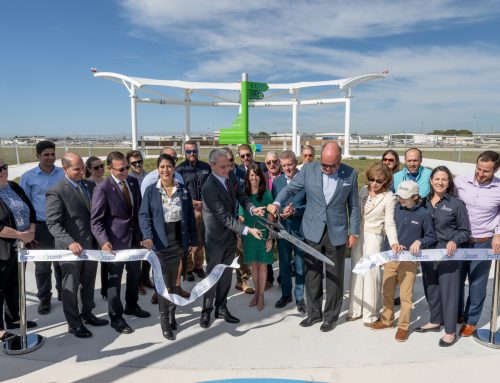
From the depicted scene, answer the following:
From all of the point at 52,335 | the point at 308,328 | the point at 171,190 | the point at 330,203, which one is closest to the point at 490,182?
the point at 330,203

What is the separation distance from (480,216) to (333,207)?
4.83 ft

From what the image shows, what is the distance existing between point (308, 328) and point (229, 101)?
18.5 metres

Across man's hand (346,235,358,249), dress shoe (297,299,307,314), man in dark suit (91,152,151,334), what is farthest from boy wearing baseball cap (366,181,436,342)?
man in dark suit (91,152,151,334)

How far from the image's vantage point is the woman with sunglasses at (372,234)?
382cm

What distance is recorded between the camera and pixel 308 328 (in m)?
4.03

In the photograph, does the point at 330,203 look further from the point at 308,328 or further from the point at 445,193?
the point at 308,328

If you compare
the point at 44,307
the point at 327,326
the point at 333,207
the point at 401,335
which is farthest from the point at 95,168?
the point at 401,335

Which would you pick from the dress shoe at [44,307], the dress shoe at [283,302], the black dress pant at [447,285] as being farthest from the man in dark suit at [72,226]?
the black dress pant at [447,285]

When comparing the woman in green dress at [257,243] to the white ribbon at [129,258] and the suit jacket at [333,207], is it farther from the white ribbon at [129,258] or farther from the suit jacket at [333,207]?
the suit jacket at [333,207]

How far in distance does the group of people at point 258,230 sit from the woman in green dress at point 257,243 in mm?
17

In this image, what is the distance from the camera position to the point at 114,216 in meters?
3.79

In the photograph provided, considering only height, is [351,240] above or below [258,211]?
below

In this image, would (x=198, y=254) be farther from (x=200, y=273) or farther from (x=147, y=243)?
(x=147, y=243)

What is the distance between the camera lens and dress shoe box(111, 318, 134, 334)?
390cm
